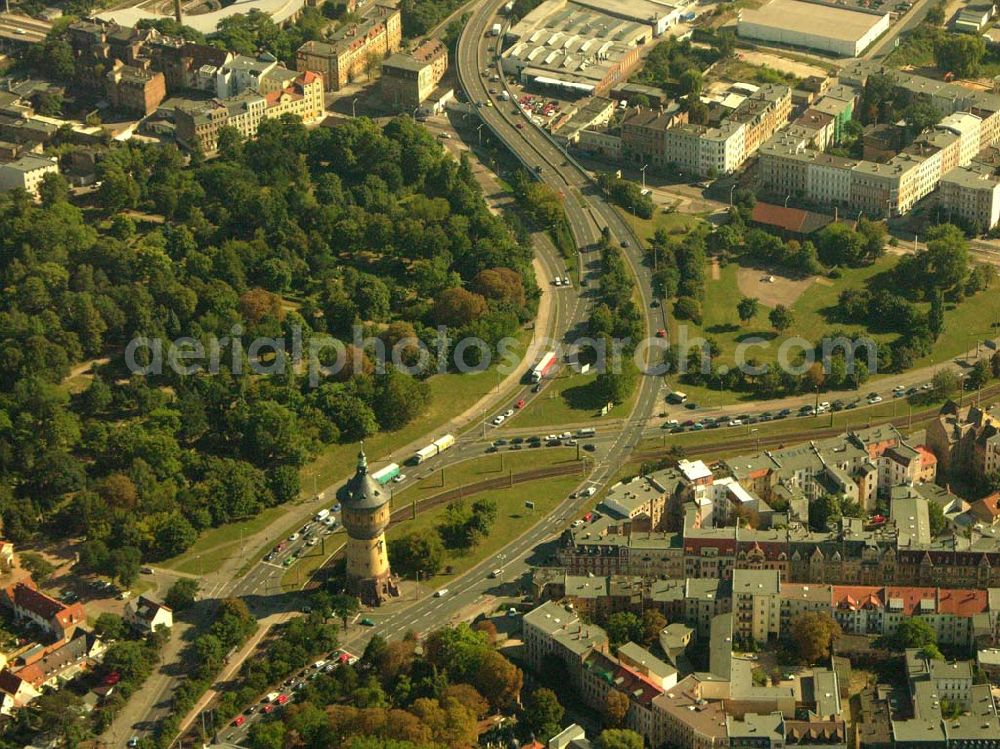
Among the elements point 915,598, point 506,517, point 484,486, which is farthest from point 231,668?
point 915,598

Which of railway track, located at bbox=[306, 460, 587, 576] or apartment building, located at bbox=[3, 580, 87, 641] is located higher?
apartment building, located at bbox=[3, 580, 87, 641]

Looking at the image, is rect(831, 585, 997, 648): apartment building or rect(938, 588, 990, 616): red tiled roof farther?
rect(938, 588, 990, 616): red tiled roof

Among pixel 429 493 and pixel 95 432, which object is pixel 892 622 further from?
pixel 95 432

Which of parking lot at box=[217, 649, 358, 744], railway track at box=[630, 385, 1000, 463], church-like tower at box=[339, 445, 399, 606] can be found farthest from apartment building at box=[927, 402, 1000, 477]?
parking lot at box=[217, 649, 358, 744]

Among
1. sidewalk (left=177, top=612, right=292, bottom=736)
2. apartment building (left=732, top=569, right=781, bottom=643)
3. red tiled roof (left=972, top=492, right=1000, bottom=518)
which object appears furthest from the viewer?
red tiled roof (left=972, top=492, right=1000, bottom=518)

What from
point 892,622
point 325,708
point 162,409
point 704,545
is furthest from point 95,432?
point 892,622

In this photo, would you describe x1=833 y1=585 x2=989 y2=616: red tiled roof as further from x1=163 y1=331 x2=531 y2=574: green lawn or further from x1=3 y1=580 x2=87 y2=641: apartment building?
x1=3 y1=580 x2=87 y2=641: apartment building

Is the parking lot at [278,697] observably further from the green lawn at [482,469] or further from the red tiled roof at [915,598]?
the red tiled roof at [915,598]

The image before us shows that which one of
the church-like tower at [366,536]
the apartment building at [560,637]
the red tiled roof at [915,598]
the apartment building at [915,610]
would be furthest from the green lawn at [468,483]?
the apartment building at [915,610]

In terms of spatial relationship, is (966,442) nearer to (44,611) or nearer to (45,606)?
(45,606)
